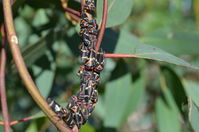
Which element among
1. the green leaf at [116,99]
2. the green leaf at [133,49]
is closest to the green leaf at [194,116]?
the green leaf at [133,49]

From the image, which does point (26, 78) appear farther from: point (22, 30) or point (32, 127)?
point (22, 30)

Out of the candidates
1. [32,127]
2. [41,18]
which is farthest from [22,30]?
[32,127]

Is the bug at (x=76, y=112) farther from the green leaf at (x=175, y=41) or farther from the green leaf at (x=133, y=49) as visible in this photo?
the green leaf at (x=175, y=41)

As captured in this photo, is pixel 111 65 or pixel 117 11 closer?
pixel 117 11

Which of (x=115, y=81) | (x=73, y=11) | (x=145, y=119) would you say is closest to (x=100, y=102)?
(x=115, y=81)

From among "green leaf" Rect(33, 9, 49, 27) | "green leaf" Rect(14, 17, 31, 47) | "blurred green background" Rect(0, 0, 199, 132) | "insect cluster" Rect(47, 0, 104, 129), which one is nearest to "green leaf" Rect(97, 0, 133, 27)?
"blurred green background" Rect(0, 0, 199, 132)

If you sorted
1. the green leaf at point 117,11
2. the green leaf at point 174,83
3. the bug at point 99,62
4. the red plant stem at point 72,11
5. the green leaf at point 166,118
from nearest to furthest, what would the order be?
the bug at point 99,62 < the green leaf at point 117,11 < the red plant stem at point 72,11 < the green leaf at point 174,83 < the green leaf at point 166,118

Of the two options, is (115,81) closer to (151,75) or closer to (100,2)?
(100,2)
